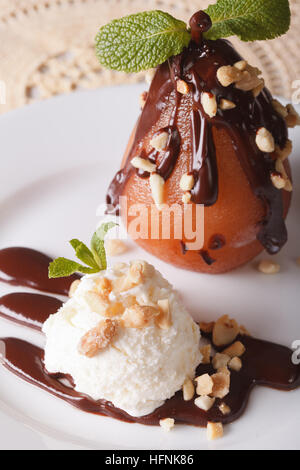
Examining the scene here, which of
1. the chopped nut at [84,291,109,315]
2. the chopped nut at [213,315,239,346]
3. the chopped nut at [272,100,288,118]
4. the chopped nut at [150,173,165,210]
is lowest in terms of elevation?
the chopped nut at [213,315,239,346]

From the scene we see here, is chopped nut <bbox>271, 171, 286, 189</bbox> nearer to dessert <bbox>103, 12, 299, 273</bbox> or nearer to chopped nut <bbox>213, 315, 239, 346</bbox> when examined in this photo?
dessert <bbox>103, 12, 299, 273</bbox>

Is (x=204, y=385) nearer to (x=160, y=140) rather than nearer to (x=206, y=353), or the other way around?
(x=206, y=353)

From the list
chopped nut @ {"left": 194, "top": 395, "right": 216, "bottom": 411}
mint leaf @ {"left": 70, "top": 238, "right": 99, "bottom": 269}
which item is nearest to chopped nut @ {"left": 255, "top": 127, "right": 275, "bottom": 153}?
mint leaf @ {"left": 70, "top": 238, "right": 99, "bottom": 269}

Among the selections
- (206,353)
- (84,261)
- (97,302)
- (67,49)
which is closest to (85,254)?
(84,261)

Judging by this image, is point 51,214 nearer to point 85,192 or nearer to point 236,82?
point 85,192

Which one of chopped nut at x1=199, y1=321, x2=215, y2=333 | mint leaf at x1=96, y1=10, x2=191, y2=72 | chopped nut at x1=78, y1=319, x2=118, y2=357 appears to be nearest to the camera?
chopped nut at x1=78, y1=319, x2=118, y2=357

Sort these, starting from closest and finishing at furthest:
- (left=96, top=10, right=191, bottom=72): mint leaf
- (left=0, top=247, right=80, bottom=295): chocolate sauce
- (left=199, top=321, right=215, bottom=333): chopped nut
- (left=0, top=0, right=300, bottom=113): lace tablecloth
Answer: (left=96, top=10, right=191, bottom=72): mint leaf → (left=199, top=321, right=215, bottom=333): chopped nut → (left=0, top=247, right=80, bottom=295): chocolate sauce → (left=0, top=0, right=300, bottom=113): lace tablecloth

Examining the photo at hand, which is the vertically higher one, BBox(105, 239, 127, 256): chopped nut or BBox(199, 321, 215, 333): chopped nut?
BBox(105, 239, 127, 256): chopped nut
